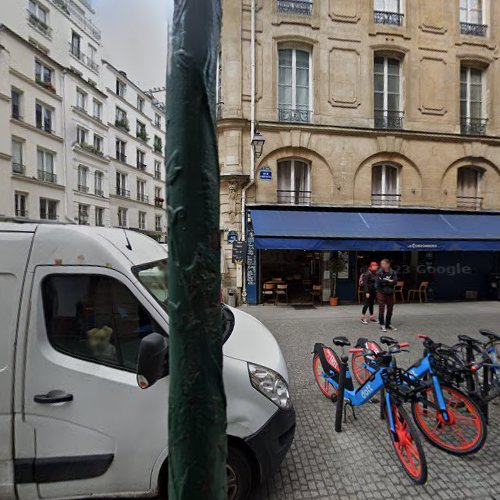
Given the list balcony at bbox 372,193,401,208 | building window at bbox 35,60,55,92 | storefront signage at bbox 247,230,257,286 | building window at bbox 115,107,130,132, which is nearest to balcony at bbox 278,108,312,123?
balcony at bbox 372,193,401,208

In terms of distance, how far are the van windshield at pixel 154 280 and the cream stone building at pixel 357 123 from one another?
310 inches

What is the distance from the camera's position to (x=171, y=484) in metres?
1.05

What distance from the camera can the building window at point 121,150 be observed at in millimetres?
29938

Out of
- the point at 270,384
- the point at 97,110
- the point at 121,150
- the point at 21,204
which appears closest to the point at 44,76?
the point at 97,110

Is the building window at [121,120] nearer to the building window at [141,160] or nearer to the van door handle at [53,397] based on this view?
the building window at [141,160]

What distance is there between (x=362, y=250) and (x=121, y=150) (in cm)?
2790

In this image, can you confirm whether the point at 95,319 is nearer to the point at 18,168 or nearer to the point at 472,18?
the point at 472,18

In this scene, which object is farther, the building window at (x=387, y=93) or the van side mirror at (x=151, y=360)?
the building window at (x=387, y=93)

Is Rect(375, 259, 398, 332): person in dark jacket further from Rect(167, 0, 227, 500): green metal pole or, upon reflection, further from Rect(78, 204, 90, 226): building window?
Rect(78, 204, 90, 226): building window

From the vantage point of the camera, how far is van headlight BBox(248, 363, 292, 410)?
7.88 feet

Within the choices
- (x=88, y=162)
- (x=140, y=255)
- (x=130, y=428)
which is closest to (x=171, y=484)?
(x=130, y=428)

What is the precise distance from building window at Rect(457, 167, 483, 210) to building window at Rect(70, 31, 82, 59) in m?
29.5

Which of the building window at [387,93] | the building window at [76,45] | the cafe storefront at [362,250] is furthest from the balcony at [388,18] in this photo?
the building window at [76,45]

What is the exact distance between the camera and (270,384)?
2465mm
